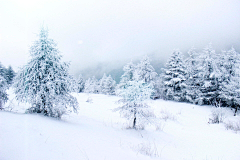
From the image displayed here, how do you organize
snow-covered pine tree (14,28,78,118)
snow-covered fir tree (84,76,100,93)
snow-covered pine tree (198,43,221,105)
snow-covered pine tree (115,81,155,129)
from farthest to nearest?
1. snow-covered fir tree (84,76,100,93)
2. snow-covered pine tree (198,43,221,105)
3. snow-covered pine tree (115,81,155,129)
4. snow-covered pine tree (14,28,78,118)

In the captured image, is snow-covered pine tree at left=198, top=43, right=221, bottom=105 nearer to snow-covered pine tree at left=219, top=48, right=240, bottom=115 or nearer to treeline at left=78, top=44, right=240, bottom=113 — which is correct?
treeline at left=78, top=44, right=240, bottom=113

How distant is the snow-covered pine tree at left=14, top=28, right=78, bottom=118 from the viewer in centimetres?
485

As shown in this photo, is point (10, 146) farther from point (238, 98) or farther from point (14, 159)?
point (238, 98)

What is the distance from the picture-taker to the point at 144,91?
624cm

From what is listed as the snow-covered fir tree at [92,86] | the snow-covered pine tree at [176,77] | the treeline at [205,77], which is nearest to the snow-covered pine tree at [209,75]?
the treeline at [205,77]

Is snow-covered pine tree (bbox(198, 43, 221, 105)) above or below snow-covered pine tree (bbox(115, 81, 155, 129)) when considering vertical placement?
above

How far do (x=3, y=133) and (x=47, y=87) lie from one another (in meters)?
2.64

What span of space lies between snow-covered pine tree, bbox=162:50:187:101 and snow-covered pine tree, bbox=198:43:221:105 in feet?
9.16

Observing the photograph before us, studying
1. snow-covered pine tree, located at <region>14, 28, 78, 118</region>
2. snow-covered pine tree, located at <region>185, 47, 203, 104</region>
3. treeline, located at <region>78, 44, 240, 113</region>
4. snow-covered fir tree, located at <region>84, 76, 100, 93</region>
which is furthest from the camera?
snow-covered fir tree, located at <region>84, 76, 100, 93</region>

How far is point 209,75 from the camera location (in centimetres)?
2019

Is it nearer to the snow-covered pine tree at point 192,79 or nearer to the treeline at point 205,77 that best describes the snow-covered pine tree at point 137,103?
the treeline at point 205,77

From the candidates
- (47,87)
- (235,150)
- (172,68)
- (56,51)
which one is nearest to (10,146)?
(47,87)

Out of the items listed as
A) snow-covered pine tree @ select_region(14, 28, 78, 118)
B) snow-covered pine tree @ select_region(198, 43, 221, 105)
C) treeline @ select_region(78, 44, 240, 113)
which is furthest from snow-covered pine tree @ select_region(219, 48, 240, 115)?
snow-covered pine tree @ select_region(14, 28, 78, 118)

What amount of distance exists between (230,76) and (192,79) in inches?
211
